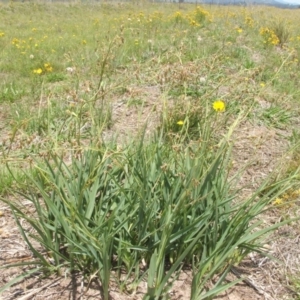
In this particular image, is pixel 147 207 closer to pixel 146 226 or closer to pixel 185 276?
pixel 146 226

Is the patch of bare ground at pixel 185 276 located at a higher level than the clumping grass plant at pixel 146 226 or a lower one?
lower

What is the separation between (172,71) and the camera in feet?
6.75

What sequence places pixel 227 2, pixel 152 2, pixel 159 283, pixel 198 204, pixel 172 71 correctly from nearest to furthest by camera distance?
pixel 159 283 → pixel 198 204 → pixel 172 71 → pixel 152 2 → pixel 227 2

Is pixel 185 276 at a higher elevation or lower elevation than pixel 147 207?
lower

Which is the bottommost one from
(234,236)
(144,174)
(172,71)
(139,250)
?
(139,250)

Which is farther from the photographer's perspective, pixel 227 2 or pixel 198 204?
pixel 227 2

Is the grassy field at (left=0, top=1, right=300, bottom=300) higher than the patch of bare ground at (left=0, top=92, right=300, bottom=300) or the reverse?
higher

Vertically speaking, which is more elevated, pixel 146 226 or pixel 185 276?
pixel 146 226

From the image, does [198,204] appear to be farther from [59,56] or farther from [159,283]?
[59,56]

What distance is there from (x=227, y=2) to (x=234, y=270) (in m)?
15.6

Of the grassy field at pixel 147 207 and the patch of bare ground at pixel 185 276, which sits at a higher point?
the grassy field at pixel 147 207

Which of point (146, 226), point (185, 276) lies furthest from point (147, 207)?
point (185, 276)

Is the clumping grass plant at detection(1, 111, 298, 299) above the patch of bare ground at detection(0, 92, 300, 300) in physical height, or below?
above

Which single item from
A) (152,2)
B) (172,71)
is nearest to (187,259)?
(172,71)
